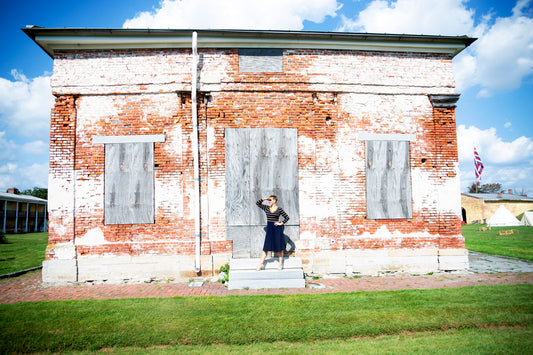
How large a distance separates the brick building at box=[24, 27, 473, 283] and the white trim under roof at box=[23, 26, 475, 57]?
0.03m

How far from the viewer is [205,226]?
8.46m

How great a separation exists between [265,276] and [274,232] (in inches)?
42.2

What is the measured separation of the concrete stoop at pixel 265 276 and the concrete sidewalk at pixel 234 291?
0.74 feet

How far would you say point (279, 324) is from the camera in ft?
16.6

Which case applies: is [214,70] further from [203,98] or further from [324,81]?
[324,81]

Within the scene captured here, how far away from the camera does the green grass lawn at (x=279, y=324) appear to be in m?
4.57

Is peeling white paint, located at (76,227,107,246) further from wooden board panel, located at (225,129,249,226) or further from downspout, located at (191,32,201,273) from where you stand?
wooden board panel, located at (225,129,249,226)

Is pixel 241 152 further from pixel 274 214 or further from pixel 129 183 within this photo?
pixel 129 183

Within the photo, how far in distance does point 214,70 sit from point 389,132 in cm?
515

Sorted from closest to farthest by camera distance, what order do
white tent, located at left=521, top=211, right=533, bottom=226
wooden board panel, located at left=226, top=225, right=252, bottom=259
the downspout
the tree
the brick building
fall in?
the downspout → the brick building → wooden board panel, located at left=226, top=225, right=252, bottom=259 → white tent, located at left=521, top=211, right=533, bottom=226 → the tree

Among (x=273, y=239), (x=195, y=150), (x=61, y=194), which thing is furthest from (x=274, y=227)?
(x=61, y=194)

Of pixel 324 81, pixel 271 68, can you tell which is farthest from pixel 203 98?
pixel 324 81

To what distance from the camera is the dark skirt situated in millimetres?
7930

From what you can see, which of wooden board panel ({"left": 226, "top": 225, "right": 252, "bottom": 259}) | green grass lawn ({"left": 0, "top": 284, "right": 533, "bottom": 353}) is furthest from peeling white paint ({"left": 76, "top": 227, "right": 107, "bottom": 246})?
wooden board panel ({"left": 226, "top": 225, "right": 252, "bottom": 259})
